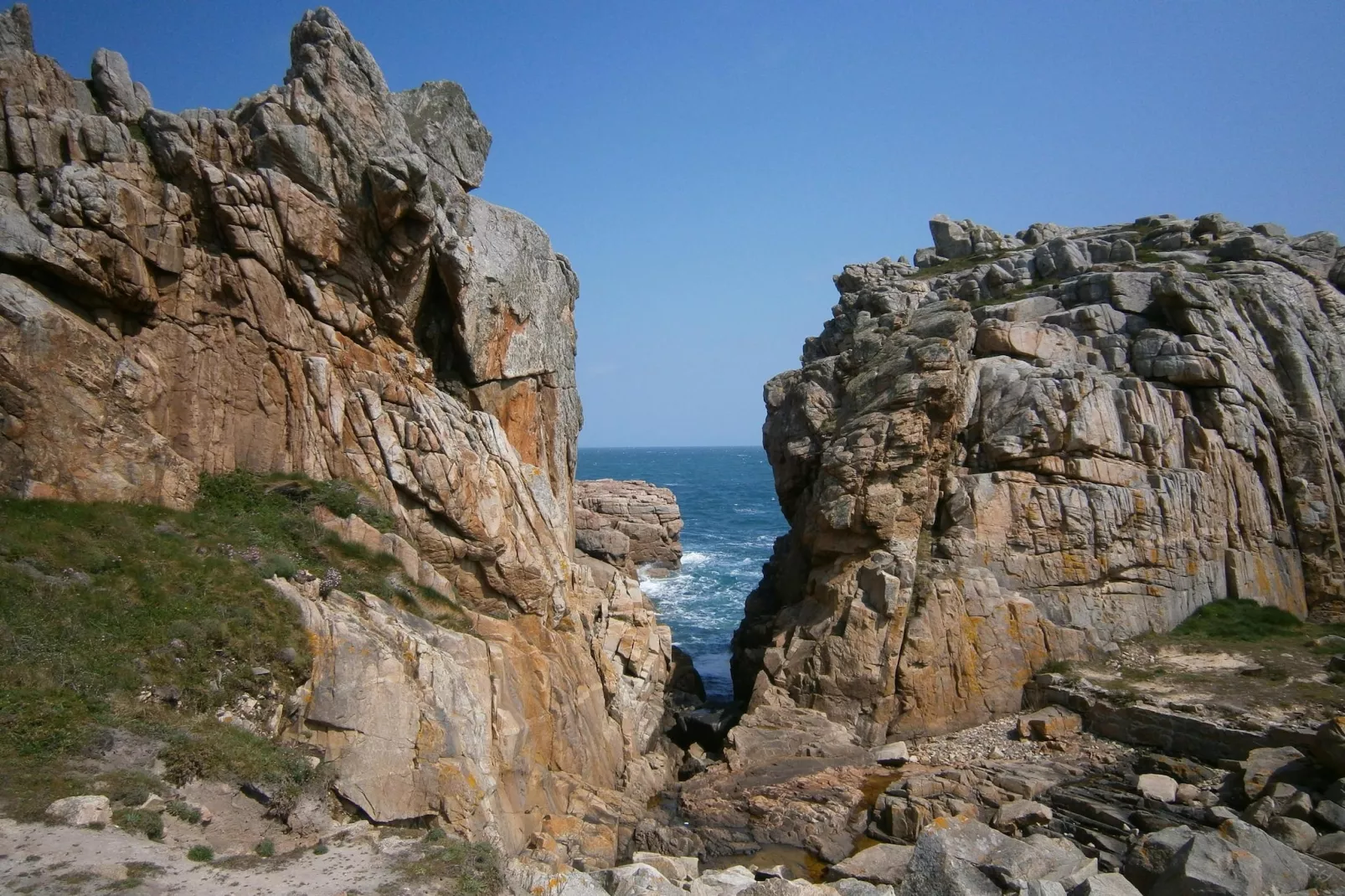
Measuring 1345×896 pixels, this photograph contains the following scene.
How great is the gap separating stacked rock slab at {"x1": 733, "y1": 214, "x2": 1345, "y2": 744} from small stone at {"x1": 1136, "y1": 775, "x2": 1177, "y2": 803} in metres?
5.36

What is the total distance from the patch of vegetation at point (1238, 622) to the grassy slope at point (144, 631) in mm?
25764

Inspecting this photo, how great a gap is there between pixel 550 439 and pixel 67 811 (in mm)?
18028

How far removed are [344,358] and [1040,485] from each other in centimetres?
2294

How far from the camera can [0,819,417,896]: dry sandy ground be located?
963 cm

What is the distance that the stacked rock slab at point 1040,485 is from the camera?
1043 inches

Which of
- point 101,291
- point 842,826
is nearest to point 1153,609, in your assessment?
point 842,826

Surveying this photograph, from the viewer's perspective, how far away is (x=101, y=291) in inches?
725

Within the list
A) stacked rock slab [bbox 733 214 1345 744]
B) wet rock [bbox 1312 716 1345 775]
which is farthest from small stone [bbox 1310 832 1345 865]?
stacked rock slab [bbox 733 214 1345 744]

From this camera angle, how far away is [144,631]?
47.5 ft

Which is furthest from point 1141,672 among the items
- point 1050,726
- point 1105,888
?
point 1105,888

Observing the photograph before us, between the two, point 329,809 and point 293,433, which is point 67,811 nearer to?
point 329,809

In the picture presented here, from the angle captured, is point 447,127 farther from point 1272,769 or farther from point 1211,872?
point 1272,769

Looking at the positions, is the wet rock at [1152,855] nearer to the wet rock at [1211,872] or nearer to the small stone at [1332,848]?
the wet rock at [1211,872]

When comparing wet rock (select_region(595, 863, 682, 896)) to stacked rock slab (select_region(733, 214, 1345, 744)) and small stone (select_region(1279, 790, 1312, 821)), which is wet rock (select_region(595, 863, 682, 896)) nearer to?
small stone (select_region(1279, 790, 1312, 821))
